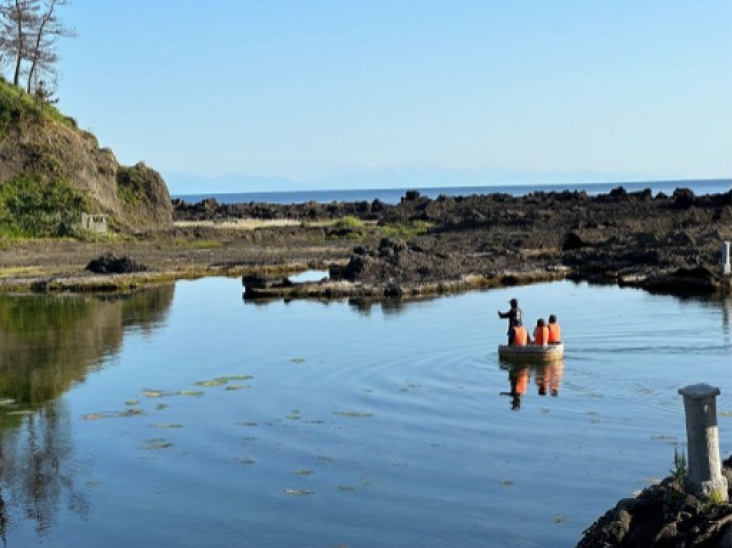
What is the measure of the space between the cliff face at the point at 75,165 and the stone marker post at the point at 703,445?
2254 inches

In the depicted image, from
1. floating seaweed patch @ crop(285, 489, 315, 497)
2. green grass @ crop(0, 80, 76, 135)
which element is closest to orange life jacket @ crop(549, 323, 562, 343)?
floating seaweed patch @ crop(285, 489, 315, 497)

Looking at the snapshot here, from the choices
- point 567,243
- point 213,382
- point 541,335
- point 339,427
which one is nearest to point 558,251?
point 567,243

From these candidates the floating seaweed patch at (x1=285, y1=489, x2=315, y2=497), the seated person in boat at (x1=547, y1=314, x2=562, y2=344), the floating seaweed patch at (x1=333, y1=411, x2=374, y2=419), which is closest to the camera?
the floating seaweed patch at (x1=285, y1=489, x2=315, y2=497)

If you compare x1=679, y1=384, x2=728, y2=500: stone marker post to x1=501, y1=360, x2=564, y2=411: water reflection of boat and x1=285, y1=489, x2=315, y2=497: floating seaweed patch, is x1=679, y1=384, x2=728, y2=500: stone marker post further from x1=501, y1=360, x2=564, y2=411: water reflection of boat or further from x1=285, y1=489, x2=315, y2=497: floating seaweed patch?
x1=501, y1=360, x2=564, y2=411: water reflection of boat

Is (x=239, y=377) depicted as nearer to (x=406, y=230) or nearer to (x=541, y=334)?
(x=541, y=334)

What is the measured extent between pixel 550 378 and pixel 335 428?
5.91 meters

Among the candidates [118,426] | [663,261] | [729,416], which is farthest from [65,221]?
[729,416]

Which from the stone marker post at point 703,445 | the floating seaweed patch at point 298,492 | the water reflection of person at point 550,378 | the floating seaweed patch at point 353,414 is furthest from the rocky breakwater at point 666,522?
the water reflection of person at point 550,378

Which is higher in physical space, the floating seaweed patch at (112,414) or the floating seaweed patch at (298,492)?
the floating seaweed patch at (112,414)

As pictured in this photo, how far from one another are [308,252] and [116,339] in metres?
27.4

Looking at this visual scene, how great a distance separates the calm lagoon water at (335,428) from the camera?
14008 mm

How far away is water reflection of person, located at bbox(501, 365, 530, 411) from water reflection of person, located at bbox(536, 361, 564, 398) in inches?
9.6

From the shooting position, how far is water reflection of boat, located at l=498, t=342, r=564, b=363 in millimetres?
24469

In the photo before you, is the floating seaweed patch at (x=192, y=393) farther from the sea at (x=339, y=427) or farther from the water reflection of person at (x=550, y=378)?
the water reflection of person at (x=550, y=378)
